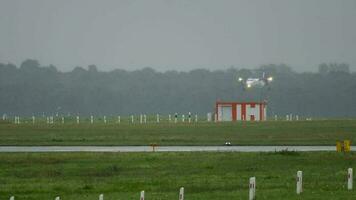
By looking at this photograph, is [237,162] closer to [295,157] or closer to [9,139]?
[295,157]

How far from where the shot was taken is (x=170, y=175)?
3756cm

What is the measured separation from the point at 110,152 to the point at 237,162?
932 centimetres

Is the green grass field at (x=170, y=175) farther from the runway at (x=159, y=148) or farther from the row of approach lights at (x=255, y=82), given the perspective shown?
the row of approach lights at (x=255, y=82)

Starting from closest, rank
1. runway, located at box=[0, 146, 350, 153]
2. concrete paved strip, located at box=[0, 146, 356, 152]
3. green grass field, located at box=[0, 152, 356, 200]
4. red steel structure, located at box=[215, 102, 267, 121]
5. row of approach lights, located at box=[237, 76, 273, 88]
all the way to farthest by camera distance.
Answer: green grass field, located at box=[0, 152, 356, 200], runway, located at box=[0, 146, 350, 153], concrete paved strip, located at box=[0, 146, 356, 152], red steel structure, located at box=[215, 102, 267, 121], row of approach lights, located at box=[237, 76, 273, 88]

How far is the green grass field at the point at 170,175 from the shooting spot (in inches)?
→ 1196

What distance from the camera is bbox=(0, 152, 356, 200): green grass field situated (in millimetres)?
30375

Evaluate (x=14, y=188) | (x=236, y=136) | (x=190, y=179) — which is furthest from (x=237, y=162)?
(x=236, y=136)

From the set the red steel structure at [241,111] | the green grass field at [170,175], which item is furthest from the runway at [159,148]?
the red steel structure at [241,111]

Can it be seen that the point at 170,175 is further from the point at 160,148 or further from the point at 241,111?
the point at 241,111

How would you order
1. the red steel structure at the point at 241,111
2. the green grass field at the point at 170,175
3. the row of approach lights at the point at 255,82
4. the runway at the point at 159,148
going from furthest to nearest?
the row of approach lights at the point at 255,82
the red steel structure at the point at 241,111
the runway at the point at 159,148
the green grass field at the point at 170,175

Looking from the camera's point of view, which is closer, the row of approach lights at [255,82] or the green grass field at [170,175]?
the green grass field at [170,175]

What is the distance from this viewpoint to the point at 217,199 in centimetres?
2838

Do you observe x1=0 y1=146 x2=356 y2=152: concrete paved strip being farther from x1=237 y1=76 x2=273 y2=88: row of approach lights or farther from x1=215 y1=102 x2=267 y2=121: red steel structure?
x1=237 y1=76 x2=273 y2=88: row of approach lights

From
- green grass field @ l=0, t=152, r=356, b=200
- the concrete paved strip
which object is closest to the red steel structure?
the concrete paved strip
